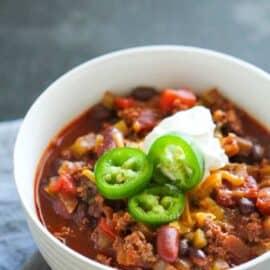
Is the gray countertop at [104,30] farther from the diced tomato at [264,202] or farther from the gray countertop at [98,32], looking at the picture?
the diced tomato at [264,202]

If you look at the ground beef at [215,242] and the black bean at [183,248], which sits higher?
the ground beef at [215,242]

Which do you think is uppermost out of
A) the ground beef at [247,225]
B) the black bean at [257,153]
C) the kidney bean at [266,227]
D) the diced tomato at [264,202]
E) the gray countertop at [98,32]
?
the black bean at [257,153]

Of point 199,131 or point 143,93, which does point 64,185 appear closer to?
point 199,131

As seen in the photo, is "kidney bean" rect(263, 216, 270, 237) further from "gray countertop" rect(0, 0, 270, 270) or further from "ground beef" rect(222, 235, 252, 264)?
"gray countertop" rect(0, 0, 270, 270)

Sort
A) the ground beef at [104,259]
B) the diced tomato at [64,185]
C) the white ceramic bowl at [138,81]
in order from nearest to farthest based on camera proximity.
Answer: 1. the ground beef at [104,259]
2. the diced tomato at [64,185]
3. the white ceramic bowl at [138,81]

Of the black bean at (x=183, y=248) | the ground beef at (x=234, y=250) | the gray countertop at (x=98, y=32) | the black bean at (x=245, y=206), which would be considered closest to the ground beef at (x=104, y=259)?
the black bean at (x=183, y=248)

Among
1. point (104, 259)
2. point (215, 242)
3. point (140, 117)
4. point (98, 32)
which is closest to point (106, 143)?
point (140, 117)
